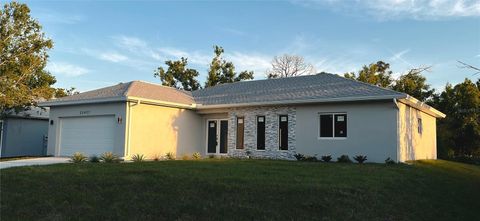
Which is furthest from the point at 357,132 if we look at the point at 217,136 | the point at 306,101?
the point at 217,136

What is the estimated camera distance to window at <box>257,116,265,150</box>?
2008 centimetres

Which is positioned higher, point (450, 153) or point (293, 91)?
point (293, 91)

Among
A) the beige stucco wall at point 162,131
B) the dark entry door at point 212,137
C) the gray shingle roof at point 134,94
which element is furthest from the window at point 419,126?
the gray shingle roof at point 134,94

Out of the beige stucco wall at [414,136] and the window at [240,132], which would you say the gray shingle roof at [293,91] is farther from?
the beige stucco wall at [414,136]

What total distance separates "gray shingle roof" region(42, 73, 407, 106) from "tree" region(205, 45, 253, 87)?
48.5ft

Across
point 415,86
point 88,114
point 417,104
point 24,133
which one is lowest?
point 24,133

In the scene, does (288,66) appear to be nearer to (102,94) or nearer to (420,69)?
(420,69)

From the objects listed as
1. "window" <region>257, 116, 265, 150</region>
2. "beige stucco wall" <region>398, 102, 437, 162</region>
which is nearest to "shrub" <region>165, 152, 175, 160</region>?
"window" <region>257, 116, 265, 150</region>

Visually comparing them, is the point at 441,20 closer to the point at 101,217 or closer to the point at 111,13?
the point at 111,13

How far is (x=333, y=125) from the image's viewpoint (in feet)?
59.3

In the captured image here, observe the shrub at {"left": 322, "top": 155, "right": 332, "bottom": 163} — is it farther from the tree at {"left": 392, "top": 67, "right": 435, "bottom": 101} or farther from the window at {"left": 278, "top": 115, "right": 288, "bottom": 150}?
the tree at {"left": 392, "top": 67, "right": 435, "bottom": 101}

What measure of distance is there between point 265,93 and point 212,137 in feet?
12.1

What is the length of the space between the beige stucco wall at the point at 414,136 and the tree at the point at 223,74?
19.8 metres

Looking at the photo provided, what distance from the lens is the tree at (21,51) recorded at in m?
26.2
